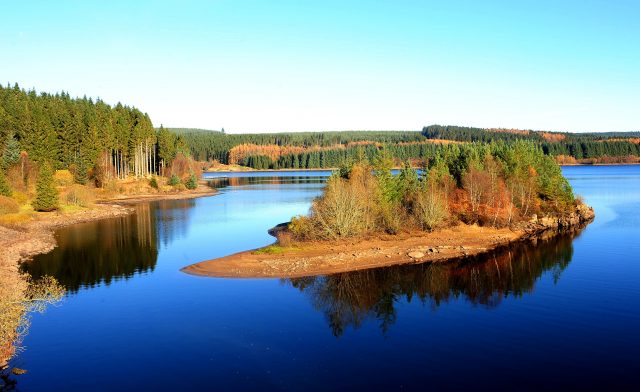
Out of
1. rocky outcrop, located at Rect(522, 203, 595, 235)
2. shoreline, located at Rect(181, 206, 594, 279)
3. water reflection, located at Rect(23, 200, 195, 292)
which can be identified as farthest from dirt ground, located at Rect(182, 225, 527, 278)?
rocky outcrop, located at Rect(522, 203, 595, 235)

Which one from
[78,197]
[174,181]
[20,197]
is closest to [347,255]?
[20,197]

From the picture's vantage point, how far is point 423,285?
37.5 m

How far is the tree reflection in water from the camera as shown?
32078mm

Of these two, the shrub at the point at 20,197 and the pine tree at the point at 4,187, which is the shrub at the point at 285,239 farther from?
the shrub at the point at 20,197

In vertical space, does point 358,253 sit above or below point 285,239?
below

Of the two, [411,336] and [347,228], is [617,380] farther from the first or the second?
[347,228]

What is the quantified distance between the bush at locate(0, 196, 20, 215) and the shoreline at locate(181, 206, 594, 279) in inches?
1312

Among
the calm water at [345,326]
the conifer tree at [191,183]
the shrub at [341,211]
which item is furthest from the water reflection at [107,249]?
the conifer tree at [191,183]

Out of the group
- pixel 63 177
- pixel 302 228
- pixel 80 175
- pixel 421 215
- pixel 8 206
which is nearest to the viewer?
pixel 302 228

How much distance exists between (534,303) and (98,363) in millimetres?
25964

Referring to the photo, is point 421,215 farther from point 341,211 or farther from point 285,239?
point 285,239

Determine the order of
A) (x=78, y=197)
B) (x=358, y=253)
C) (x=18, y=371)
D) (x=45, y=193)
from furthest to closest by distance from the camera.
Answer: (x=78, y=197) < (x=45, y=193) < (x=358, y=253) < (x=18, y=371)

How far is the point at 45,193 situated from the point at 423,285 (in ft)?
185

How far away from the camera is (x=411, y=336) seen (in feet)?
90.6
